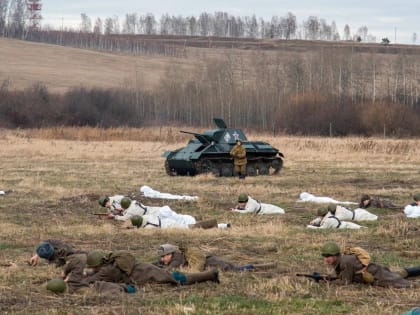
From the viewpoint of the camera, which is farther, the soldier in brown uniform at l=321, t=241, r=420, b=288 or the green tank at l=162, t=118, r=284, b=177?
the green tank at l=162, t=118, r=284, b=177

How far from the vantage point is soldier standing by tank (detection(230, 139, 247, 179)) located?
31297mm

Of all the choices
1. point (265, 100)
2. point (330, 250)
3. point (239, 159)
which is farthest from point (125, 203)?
point (265, 100)

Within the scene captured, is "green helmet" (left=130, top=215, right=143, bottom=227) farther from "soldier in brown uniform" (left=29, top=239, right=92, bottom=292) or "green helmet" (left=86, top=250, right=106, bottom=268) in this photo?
"green helmet" (left=86, top=250, right=106, bottom=268)

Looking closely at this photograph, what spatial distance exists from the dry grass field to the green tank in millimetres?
744

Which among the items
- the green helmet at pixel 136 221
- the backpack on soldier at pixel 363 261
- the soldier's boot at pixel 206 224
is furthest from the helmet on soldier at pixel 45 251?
the soldier's boot at pixel 206 224

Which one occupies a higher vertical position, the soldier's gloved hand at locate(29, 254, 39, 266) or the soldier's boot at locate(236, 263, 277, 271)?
the soldier's boot at locate(236, 263, 277, 271)

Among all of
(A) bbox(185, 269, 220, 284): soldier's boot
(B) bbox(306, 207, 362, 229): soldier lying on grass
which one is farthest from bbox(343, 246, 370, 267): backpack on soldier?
(B) bbox(306, 207, 362, 229): soldier lying on grass

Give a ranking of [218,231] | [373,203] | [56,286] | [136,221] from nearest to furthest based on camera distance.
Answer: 1. [56,286]
2. [218,231]
3. [136,221]
4. [373,203]

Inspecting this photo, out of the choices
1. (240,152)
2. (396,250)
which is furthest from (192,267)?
(240,152)

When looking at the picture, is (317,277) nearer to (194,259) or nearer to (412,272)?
(412,272)

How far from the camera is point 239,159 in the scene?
31391 millimetres

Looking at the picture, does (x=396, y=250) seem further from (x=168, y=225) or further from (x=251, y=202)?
(x=251, y=202)

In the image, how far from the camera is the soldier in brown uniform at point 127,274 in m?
11.6

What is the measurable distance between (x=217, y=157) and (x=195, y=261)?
20349mm
